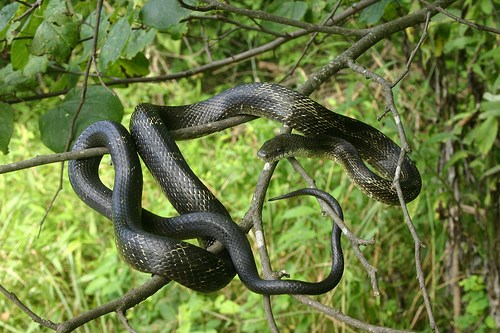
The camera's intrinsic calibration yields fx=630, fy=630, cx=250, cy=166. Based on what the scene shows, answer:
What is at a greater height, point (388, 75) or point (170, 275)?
point (170, 275)

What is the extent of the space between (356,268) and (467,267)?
89 cm

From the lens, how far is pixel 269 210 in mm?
5707

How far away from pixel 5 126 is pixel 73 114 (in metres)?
0.32

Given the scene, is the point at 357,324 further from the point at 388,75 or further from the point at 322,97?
the point at 322,97

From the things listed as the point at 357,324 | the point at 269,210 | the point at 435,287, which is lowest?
the point at 435,287

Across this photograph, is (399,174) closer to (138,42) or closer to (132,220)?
(132,220)

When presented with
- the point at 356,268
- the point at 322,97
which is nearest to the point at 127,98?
the point at 322,97

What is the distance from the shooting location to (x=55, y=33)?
119 inches

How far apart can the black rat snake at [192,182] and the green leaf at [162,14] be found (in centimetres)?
46

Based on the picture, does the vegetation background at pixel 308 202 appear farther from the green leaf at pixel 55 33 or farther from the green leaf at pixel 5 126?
the green leaf at pixel 5 126

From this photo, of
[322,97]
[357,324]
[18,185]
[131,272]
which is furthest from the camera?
[322,97]

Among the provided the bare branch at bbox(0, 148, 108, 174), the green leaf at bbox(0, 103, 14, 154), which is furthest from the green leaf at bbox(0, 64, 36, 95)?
the bare branch at bbox(0, 148, 108, 174)

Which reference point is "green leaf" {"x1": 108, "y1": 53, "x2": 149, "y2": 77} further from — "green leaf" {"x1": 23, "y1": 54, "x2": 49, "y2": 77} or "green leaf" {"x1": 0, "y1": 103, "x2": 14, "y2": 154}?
"green leaf" {"x1": 0, "y1": 103, "x2": 14, "y2": 154}

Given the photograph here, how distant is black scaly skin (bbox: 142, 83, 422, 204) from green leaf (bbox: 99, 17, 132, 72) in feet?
1.09
